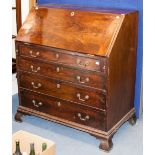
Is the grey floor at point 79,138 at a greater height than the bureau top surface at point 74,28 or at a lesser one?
lesser

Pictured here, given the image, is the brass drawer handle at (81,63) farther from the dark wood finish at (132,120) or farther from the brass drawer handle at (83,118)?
the dark wood finish at (132,120)

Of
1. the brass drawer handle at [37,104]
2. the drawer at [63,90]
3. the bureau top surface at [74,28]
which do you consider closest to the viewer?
the bureau top surface at [74,28]

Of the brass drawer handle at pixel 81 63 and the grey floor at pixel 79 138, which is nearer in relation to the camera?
the brass drawer handle at pixel 81 63

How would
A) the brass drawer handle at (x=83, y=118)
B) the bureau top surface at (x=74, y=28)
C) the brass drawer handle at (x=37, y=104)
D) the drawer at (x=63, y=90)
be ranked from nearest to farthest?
the bureau top surface at (x=74, y=28), the drawer at (x=63, y=90), the brass drawer handle at (x=83, y=118), the brass drawer handle at (x=37, y=104)

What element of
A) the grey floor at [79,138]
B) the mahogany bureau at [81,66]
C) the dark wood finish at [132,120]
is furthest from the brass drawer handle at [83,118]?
→ the dark wood finish at [132,120]

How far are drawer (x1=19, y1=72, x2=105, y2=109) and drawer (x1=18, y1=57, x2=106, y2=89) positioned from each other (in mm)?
48

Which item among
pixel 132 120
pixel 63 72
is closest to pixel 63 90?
pixel 63 72

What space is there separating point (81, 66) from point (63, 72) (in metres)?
0.21

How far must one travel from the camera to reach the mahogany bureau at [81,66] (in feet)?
7.59

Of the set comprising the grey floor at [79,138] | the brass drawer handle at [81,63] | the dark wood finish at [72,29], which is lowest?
the grey floor at [79,138]

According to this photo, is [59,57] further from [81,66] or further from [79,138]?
[79,138]

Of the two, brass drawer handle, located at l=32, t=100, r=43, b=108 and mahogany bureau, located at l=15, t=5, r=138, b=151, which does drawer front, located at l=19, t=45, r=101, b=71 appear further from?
brass drawer handle, located at l=32, t=100, r=43, b=108

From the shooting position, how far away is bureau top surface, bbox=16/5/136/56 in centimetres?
229
